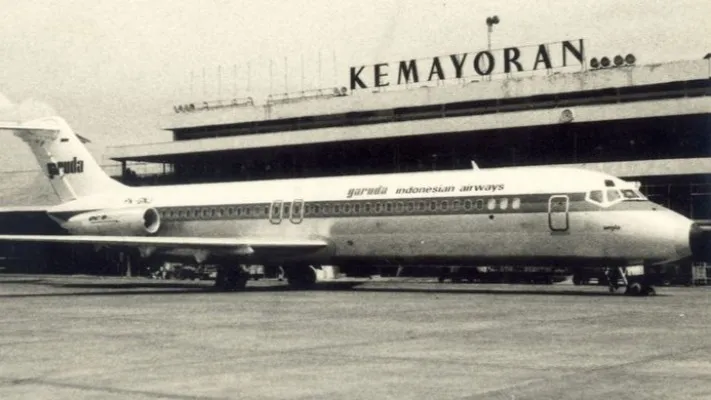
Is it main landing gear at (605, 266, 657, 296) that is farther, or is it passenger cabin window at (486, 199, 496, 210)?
passenger cabin window at (486, 199, 496, 210)

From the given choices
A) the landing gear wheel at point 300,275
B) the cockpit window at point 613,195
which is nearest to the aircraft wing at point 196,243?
the landing gear wheel at point 300,275

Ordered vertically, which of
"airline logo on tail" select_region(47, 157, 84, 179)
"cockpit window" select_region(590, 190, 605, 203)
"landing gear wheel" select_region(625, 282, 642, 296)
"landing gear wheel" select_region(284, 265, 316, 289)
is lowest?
"landing gear wheel" select_region(284, 265, 316, 289)

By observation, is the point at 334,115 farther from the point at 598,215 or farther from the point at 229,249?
the point at 598,215

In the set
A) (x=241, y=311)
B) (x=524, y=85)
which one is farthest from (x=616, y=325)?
(x=524, y=85)

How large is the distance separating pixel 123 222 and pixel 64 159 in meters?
5.91

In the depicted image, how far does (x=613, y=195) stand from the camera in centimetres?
2764

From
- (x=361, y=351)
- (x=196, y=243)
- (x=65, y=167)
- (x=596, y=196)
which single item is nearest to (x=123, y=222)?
(x=65, y=167)

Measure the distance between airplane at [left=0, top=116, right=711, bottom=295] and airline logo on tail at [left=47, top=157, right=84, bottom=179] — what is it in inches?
2.1

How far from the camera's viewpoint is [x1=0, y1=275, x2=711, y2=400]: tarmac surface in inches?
399

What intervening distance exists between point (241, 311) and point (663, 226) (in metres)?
12.1

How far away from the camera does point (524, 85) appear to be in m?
51.8

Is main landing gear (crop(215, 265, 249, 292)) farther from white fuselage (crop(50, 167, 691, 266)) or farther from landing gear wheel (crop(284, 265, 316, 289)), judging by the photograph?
landing gear wheel (crop(284, 265, 316, 289))

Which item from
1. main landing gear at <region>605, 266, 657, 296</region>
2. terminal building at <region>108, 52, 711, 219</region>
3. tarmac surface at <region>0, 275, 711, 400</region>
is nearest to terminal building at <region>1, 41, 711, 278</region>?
terminal building at <region>108, 52, 711, 219</region>

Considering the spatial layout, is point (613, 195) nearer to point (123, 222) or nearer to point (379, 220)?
point (379, 220)
